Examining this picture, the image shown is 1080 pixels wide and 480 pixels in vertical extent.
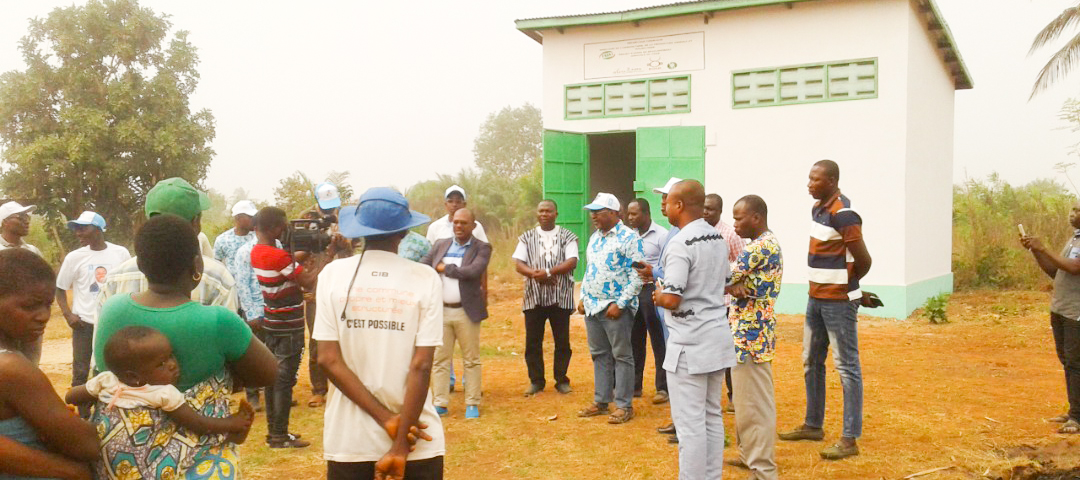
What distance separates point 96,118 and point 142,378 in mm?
20971

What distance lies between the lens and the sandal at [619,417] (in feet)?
20.9

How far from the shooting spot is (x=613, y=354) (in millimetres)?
6445

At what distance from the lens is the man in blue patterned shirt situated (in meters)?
6.27

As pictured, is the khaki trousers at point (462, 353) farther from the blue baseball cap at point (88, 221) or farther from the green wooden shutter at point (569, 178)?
the green wooden shutter at point (569, 178)

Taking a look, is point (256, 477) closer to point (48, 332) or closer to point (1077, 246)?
point (1077, 246)

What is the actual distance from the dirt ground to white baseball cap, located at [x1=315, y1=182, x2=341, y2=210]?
1735 mm

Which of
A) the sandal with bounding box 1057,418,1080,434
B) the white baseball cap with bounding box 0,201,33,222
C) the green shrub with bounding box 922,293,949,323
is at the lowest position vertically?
the sandal with bounding box 1057,418,1080,434

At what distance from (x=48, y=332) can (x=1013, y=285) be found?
16930mm

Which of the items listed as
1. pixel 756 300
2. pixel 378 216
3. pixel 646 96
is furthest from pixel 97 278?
pixel 646 96

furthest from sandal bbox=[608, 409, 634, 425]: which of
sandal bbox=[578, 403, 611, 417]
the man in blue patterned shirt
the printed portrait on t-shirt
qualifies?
the printed portrait on t-shirt

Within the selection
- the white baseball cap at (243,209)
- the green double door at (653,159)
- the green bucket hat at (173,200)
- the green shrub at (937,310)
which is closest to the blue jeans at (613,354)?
the white baseball cap at (243,209)

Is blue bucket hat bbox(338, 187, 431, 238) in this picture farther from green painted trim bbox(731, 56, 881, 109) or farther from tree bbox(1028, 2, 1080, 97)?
tree bbox(1028, 2, 1080, 97)

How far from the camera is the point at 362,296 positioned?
2.86 metres

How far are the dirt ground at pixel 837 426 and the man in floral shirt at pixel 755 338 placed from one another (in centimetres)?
52
